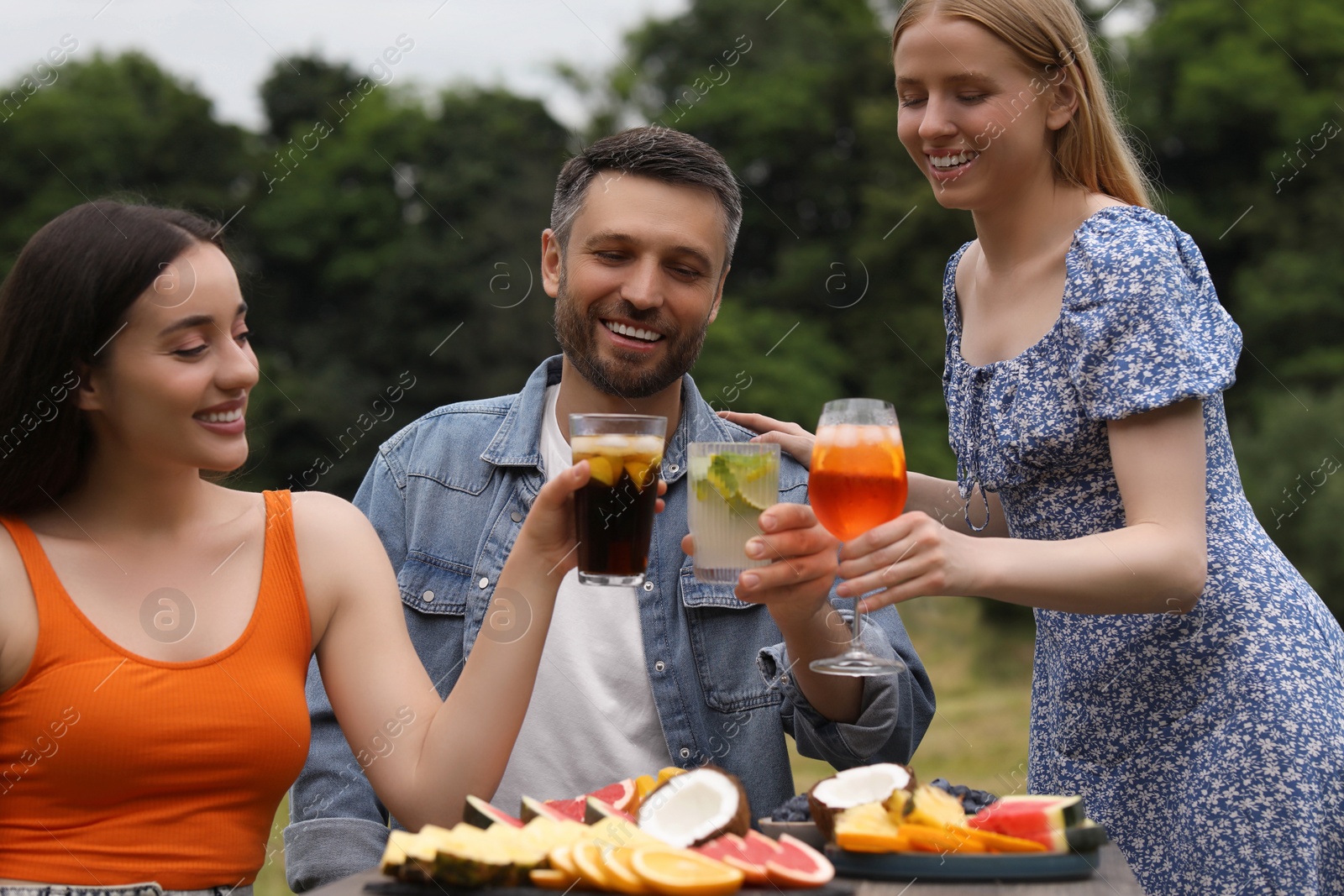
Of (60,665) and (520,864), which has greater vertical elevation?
(60,665)

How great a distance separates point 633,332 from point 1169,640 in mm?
1626

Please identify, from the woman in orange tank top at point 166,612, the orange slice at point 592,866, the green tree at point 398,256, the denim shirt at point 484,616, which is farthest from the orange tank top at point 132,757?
the green tree at point 398,256

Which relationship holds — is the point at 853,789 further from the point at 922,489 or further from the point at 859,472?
the point at 922,489

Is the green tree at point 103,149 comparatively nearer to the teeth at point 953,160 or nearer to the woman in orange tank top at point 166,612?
the woman in orange tank top at point 166,612

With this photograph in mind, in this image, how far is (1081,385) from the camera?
2.97m

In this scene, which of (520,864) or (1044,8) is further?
(1044,8)

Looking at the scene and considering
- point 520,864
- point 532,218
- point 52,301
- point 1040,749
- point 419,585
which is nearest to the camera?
point 520,864

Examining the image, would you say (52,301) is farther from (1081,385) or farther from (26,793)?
(1081,385)

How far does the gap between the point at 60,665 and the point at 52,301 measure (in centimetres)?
82

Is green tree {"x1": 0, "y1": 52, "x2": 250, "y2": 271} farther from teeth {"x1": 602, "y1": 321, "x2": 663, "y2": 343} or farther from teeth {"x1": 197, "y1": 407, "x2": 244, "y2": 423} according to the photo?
teeth {"x1": 197, "y1": 407, "x2": 244, "y2": 423}

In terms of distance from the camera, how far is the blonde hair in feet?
10.2

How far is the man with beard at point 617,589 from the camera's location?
12.1 ft

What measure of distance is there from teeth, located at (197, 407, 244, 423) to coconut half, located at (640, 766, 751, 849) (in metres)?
1.41

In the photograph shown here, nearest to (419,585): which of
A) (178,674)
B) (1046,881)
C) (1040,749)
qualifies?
(178,674)
